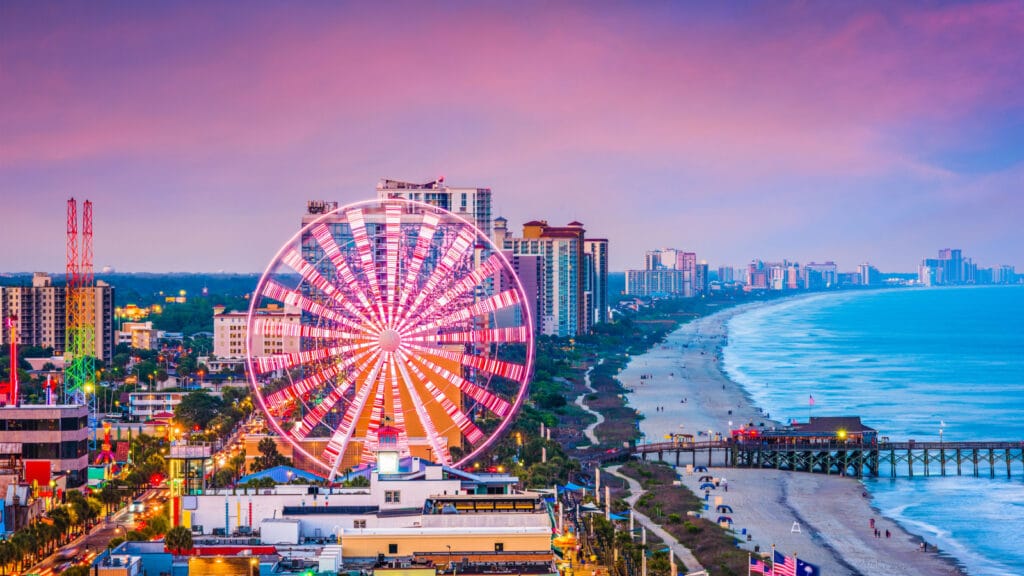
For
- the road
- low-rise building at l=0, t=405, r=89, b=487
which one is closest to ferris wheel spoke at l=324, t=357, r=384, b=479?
the road

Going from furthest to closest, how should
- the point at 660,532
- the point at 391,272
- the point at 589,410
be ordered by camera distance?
the point at 589,410 → the point at 660,532 → the point at 391,272

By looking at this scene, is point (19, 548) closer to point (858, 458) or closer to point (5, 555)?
point (5, 555)

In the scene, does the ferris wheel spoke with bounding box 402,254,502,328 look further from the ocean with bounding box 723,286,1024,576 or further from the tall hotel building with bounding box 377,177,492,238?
the tall hotel building with bounding box 377,177,492,238

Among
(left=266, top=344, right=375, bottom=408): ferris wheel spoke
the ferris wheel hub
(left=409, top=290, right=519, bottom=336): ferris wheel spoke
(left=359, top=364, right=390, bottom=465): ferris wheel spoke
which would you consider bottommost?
(left=359, top=364, right=390, bottom=465): ferris wheel spoke

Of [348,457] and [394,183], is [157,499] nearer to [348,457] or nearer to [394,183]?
[348,457]

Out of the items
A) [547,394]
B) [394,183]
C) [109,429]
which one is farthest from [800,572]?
[394,183]

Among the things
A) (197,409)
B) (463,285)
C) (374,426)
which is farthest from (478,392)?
(197,409)
